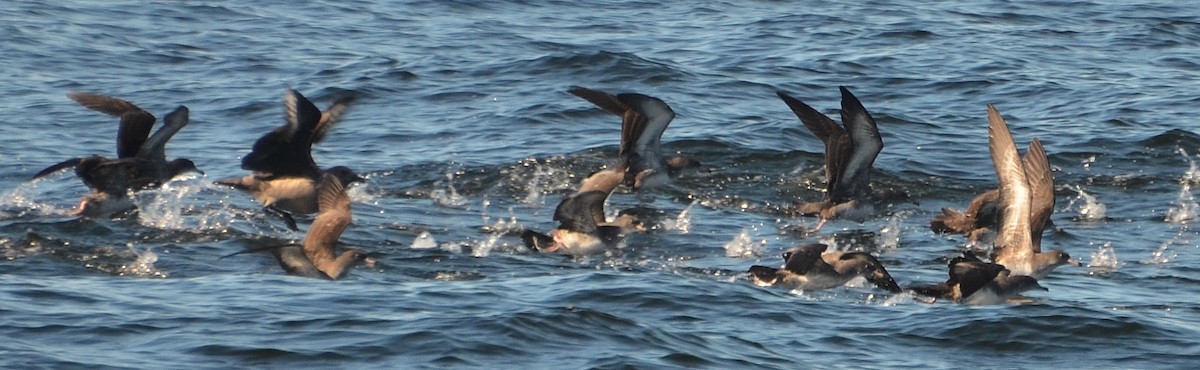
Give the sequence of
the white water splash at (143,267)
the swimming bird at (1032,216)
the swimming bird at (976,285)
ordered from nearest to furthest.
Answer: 1. the swimming bird at (976,285)
2. the white water splash at (143,267)
3. the swimming bird at (1032,216)

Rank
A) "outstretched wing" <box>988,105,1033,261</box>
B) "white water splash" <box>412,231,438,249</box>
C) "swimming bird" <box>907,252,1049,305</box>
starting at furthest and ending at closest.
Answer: "white water splash" <box>412,231,438,249</box> → "outstretched wing" <box>988,105,1033,261</box> → "swimming bird" <box>907,252,1049,305</box>

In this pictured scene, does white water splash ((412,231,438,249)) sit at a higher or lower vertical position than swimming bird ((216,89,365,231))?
lower

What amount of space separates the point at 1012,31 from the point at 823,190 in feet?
32.3

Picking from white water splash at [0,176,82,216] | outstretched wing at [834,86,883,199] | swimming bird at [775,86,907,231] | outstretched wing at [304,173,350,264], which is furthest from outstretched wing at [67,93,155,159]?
outstretched wing at [834,86,883,199]

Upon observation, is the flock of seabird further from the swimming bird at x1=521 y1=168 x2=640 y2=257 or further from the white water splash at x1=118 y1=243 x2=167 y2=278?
the white water splash at x1=118 y1=243 x2=167 y2=278

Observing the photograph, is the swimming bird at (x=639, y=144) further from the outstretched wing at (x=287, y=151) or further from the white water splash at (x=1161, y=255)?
the white water splash at (x=1161, y=255)

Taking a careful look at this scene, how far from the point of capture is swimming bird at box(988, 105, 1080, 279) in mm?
12023

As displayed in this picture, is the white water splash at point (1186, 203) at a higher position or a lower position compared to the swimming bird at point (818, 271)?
lower

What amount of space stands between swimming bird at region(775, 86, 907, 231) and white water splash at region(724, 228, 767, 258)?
31.1 inches

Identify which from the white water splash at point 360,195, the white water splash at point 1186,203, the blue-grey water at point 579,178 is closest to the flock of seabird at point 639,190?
the blue-grey water at point 579,178

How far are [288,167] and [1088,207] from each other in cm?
661

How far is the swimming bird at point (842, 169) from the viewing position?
1412 centimetres

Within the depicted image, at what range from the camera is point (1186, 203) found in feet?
50.1

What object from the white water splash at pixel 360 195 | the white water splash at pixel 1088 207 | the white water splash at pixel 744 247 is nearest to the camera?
the white water splash at pixel 744 247
